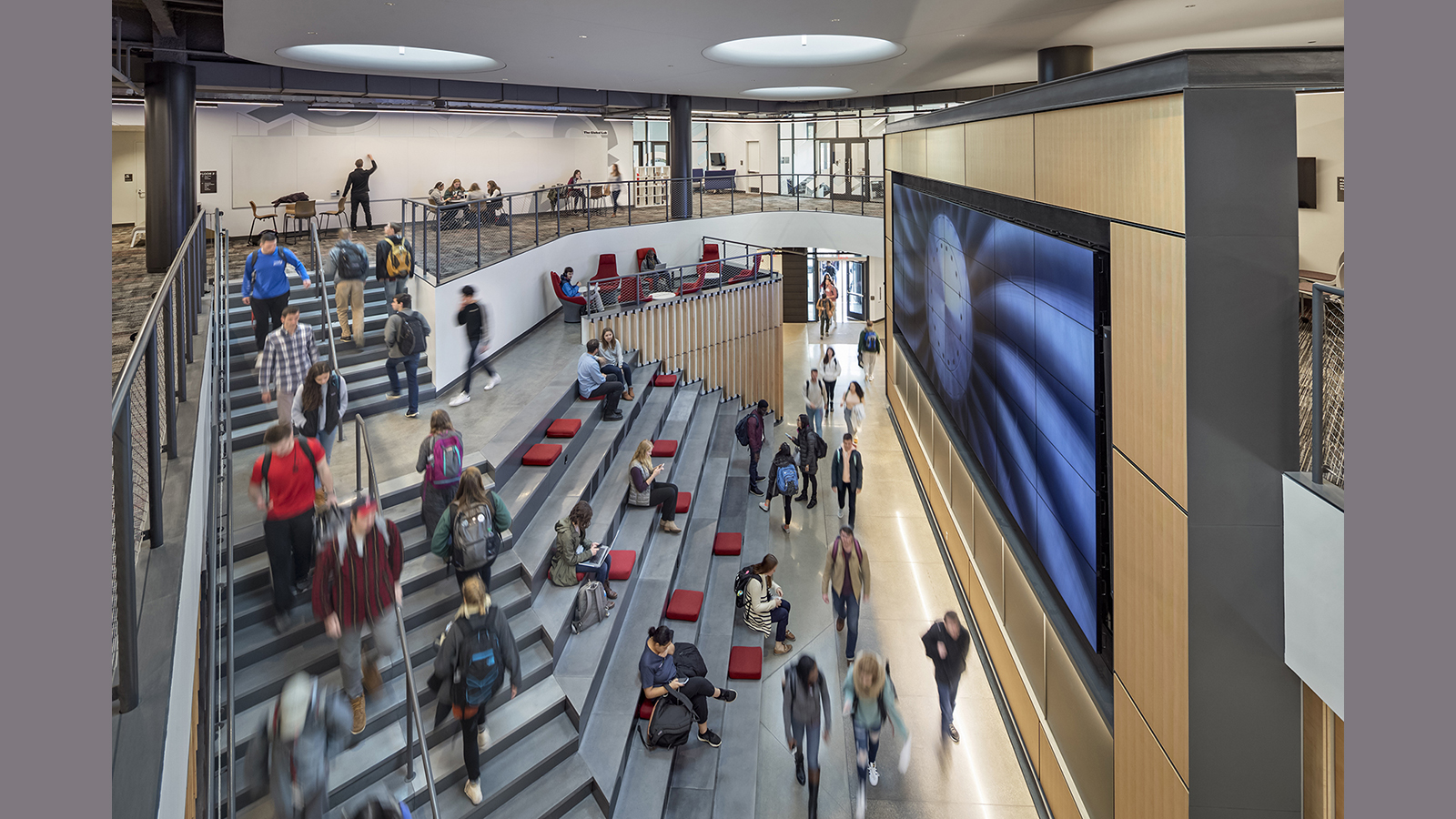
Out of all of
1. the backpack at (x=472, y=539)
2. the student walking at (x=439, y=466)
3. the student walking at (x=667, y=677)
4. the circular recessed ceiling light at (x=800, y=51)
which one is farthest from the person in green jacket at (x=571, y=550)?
the circular recessed ceiling light at (x=800, y=51)

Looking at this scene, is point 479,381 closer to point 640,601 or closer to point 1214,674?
point 640,601

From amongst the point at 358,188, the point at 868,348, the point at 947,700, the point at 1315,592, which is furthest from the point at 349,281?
the point at 868,348

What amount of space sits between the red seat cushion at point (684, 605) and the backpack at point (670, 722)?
72.9 inches

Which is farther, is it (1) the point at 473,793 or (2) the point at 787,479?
(2) the point at 787,479

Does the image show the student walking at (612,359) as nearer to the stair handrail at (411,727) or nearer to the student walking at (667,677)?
the student walking at (667,677)

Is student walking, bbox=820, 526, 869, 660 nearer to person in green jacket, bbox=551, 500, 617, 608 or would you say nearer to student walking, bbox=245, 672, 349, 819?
person in green jacket, bbox=551, 500, 617, 608

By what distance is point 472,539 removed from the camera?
6352mm

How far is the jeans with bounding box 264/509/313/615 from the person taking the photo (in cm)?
584

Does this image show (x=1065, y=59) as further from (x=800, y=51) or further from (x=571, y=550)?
(x=571, y=550)

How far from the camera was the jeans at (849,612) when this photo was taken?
840cm

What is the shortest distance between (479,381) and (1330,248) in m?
10.6

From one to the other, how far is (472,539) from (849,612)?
3.86m

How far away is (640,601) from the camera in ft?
29.1

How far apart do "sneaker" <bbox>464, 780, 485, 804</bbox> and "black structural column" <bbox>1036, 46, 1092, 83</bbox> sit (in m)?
11.0
